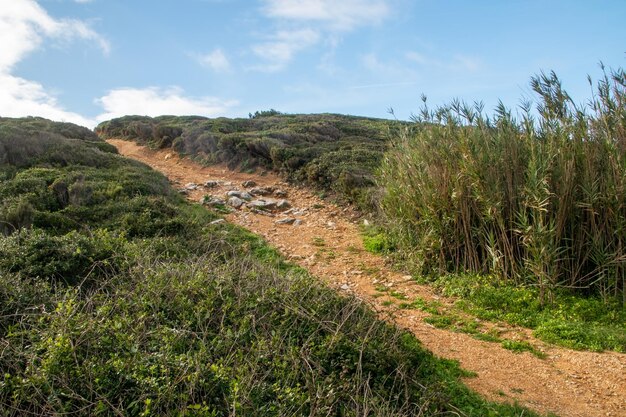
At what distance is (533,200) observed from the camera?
6625mm

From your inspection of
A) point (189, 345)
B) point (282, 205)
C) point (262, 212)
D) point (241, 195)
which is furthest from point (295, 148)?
point (189, 345)

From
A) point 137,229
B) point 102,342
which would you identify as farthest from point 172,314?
point 137,229

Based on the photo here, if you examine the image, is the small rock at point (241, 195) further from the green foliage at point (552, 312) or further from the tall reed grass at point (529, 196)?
the green foliage at point (552, 312)

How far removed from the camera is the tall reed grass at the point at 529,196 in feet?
21.4

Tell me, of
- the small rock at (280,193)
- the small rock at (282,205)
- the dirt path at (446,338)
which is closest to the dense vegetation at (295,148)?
the small rock at (280,193)

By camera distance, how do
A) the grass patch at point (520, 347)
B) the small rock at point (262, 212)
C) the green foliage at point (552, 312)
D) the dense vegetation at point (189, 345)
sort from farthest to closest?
the small rock at point (262, 212) → the green foliage at point (552, 312) → the grass patch at point (520, 347) → the dense vegetation at point (189, 345)

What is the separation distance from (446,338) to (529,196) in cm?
227

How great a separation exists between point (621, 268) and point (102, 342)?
633cm

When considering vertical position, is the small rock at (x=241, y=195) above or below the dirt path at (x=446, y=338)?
above

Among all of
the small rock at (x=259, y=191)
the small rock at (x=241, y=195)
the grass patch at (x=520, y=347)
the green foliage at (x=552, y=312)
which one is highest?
the small rock at (x=259, y=191)

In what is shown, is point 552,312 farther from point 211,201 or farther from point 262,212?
point 211,201

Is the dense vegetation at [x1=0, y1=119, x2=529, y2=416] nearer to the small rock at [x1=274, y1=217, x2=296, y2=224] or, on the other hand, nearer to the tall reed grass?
the tall reed grass

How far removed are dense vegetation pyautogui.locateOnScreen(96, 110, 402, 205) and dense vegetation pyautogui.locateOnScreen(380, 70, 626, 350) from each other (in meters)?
3.23

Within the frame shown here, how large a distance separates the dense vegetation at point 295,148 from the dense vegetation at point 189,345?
6714mm
